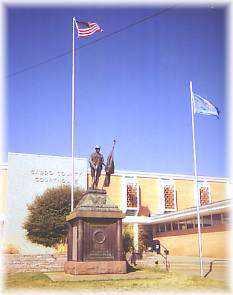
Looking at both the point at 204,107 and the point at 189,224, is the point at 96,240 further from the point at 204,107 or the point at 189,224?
the point at 189,224

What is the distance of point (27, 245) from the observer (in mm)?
36625

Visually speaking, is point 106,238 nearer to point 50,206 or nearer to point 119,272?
point 119,272

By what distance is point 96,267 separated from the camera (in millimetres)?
12906

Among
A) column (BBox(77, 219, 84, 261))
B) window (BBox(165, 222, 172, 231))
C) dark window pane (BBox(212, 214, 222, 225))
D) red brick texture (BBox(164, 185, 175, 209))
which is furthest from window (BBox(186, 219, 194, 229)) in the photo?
column (BBox(77, 219, 84, 261))

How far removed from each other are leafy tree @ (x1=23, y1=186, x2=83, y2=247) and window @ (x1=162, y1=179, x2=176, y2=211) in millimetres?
12255

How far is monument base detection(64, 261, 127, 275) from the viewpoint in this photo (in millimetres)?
12788

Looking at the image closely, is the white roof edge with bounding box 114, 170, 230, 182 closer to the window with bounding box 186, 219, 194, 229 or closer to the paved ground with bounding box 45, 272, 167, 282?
the window with bounding box 186, 219, 194, 229

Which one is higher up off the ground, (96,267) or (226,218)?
(226,218)

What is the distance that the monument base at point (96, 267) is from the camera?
12788mm

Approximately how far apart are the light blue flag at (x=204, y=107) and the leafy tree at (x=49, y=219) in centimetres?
1896

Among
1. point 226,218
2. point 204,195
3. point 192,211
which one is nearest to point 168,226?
point 192,211

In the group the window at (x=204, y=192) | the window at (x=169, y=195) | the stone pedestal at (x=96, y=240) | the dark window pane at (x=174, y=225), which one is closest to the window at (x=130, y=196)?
the window at (x=169, y=195)

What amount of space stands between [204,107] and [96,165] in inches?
294

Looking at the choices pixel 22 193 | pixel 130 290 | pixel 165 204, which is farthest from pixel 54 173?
pixel 130 290
